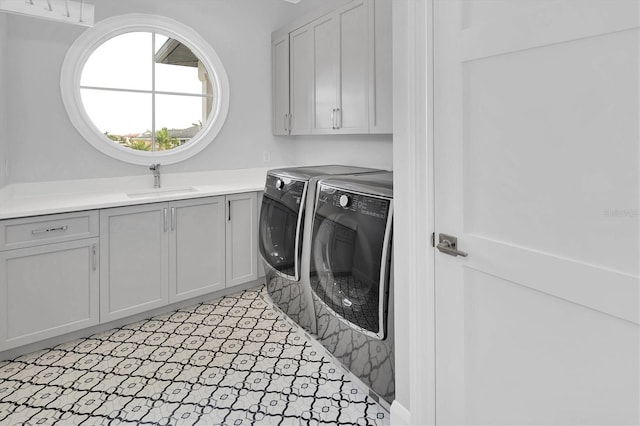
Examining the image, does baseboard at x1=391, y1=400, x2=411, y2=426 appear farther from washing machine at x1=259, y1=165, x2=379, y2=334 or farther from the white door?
washing machine at x1=259, y1=165, x2=379, y2=334

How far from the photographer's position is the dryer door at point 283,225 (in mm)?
2432

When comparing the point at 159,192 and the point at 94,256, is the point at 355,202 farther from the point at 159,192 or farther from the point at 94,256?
the point at 159,192

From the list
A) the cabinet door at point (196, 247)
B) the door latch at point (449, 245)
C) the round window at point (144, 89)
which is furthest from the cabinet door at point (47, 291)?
the door latch at point (449, 245)

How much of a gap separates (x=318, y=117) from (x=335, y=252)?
1.56 meters

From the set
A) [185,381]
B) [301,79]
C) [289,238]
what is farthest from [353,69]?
[185,381]

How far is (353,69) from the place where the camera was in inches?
110

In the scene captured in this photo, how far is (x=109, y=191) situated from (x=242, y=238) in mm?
1071

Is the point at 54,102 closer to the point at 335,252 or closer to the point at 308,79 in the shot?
the point at 308,79

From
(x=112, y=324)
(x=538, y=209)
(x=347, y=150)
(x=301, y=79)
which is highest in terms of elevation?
(x=301, y=79)

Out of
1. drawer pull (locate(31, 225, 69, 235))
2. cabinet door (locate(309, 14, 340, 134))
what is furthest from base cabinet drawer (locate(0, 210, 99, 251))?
cabinet door (locate(309, 14, 340, 134))

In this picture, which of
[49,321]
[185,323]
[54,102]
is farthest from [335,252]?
[54,102]

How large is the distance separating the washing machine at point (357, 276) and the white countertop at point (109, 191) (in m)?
1.23

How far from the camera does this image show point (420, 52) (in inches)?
55.0

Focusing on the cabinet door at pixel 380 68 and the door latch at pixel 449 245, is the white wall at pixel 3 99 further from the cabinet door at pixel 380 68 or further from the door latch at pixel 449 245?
the door latch at pixel 449 245
